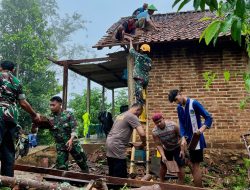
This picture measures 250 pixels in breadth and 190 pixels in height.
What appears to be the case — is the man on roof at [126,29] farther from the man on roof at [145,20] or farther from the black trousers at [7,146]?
the black trousers at [7,146]

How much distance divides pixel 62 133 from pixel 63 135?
4 centimetres

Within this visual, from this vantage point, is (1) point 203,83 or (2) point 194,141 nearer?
(2) point 194,141

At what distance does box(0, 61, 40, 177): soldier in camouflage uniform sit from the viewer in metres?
4.28

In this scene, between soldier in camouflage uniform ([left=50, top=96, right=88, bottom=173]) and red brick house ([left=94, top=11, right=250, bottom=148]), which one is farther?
red brick house ([left=94, top=11, right=250, bottom=148])

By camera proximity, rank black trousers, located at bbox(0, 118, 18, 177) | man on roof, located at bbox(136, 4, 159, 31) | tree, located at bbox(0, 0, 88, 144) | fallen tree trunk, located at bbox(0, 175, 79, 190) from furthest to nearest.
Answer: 1. tree, located at bbox(0, 0, 88, 144)
2. man on roof, located at bbox(136, 4, 159, 31)
3. black trousers, located at bbox(0, 118, 18, 177)
4. fallen tree trunk, located at bbox(0, 175, 79, 190)

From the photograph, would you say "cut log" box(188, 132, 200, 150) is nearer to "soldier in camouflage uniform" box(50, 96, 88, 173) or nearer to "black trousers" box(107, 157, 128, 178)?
"black trousers" box(107, 157, 128, 178)

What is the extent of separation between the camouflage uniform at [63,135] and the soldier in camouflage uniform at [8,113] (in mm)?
1275

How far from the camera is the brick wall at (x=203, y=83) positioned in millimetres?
8781

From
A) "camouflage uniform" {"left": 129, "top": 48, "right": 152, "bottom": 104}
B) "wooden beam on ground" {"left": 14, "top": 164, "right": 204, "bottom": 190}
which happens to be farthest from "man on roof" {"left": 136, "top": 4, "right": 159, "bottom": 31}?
"wooden beam on ground" {"left": 14, "top": 164, "right": 204, "bottom": 190}

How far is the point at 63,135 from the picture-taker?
5.76m

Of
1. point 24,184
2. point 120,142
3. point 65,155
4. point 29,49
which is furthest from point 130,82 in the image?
point 29,49

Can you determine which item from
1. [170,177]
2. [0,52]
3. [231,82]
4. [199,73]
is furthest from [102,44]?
[0,52]

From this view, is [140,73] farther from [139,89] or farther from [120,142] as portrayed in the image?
[120,142]

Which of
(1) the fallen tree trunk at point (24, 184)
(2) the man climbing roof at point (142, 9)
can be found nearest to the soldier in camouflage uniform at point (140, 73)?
(2) the man climbing roof at point (142, 9)
